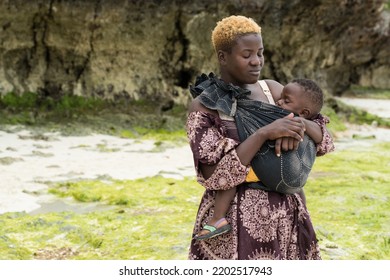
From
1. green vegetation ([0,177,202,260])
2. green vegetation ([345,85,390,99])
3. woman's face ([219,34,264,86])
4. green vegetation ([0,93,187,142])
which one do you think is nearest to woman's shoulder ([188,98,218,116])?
woman's face ([219,34,264,86])

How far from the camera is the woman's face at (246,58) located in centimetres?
248

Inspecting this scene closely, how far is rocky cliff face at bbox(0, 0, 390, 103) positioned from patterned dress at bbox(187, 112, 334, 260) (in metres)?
9.14

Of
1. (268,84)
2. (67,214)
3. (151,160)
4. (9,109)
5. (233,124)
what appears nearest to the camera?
(233,124)

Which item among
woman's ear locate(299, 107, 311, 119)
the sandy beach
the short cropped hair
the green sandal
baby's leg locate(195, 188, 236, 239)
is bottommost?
the sandy beach

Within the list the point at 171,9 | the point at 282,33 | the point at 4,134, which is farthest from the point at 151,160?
the point at 282,33

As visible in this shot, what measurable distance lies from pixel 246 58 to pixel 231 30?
0.14 m

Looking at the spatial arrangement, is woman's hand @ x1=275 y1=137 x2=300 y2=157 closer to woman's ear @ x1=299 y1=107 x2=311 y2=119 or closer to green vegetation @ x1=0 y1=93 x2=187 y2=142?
woman's ear @ x1=299 y1=107 x2=311 y2=119

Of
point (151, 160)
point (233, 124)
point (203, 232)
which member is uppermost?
point (233, 124)

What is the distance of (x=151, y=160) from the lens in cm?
841

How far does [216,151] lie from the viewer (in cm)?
240

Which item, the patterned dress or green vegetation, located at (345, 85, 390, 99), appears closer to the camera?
the patterned dress

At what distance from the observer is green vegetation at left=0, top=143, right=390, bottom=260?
4.57 m

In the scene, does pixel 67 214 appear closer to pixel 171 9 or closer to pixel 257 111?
pixel 257 111
